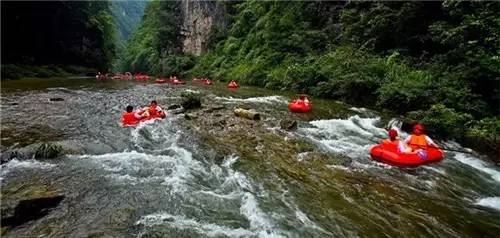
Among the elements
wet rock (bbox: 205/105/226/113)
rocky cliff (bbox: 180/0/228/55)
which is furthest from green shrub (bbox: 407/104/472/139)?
rocky cliff (bbox: 180/0/228/55)

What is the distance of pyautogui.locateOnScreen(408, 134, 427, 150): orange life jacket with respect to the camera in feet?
32.1

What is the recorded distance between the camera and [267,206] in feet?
21.2

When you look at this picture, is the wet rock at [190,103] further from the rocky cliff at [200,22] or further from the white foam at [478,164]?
the rocky cliff at [200,22]

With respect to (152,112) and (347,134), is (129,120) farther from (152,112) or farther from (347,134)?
(347,134)

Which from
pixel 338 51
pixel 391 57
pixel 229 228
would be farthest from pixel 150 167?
pixel 338 51

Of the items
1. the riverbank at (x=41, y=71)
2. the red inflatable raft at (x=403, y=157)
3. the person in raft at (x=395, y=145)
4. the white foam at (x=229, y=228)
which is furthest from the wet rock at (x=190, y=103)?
the riverbank at (x=41, y=71)

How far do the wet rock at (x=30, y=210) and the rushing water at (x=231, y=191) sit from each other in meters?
0.14

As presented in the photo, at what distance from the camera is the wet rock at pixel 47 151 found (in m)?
8.12

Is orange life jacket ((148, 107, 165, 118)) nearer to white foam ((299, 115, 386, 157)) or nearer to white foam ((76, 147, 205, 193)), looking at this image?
white foam ((76, 147, 205, 193))

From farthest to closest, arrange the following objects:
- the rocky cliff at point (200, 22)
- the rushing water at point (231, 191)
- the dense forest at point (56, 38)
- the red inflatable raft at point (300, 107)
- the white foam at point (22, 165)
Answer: the rocky cliff at point (200, 22) → the dense forest at point (56, 38) → the red inflatable raft at point (300, 107) → the white foam at point (22, 165) → the rushing water at point (231, 191)

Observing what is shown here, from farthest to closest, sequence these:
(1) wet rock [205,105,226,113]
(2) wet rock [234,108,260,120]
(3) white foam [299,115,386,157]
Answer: (1) wet rock [205,105,226,113] < (2) wet rock [234,108,260,120] < (3) white foam [299,115,386,157]

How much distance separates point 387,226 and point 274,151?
397cm

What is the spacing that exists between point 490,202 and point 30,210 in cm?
766

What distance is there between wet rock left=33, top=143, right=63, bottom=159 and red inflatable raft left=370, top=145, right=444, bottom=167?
6.99 meters
